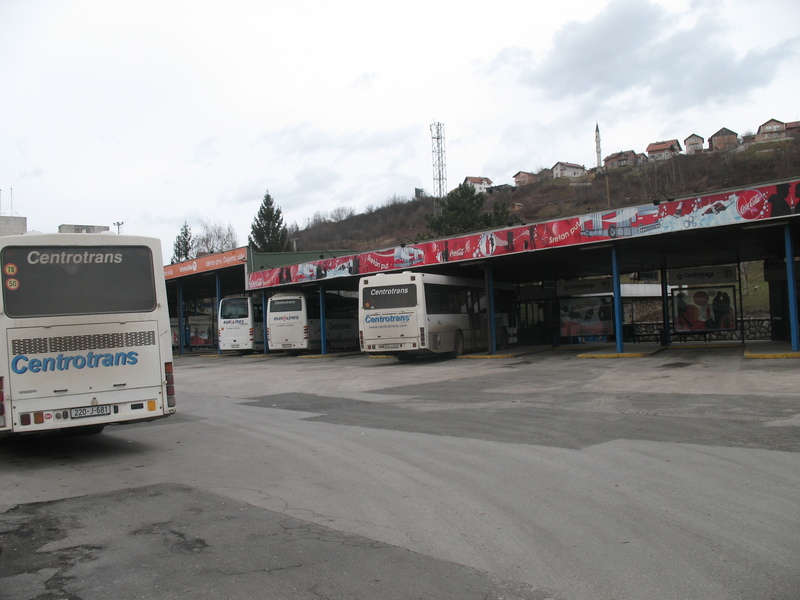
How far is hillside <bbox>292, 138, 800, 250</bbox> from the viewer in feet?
255

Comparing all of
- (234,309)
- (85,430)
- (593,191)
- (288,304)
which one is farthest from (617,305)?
(593,191)

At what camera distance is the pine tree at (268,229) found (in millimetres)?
83750

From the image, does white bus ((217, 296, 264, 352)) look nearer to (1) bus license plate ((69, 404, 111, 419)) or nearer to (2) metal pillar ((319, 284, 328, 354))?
(2) metal pillar ((319, 284, 328, 354))

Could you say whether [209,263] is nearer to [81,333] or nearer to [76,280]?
[76,280]

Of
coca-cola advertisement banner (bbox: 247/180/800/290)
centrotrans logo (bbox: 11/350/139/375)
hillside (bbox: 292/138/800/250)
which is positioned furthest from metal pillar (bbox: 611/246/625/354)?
hillside (bbox: 292/138/800/250)

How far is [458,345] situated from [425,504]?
21639 mm

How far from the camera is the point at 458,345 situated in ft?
91.8

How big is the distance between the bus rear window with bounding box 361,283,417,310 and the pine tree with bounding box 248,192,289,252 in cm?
5981

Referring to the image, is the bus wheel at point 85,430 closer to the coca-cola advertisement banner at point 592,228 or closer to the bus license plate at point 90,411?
the bus license plate at point 90,411

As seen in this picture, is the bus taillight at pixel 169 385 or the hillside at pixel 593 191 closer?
the bus taillight at pixel 169 385

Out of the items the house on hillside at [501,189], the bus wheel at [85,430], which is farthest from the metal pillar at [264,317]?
the house on hillside at [501,189]

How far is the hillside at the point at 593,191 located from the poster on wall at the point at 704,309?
115 feet

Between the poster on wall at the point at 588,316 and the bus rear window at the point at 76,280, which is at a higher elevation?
the bus rear window at the point at 76,280

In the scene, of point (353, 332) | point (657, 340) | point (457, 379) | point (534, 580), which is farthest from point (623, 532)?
point (353, 332)
